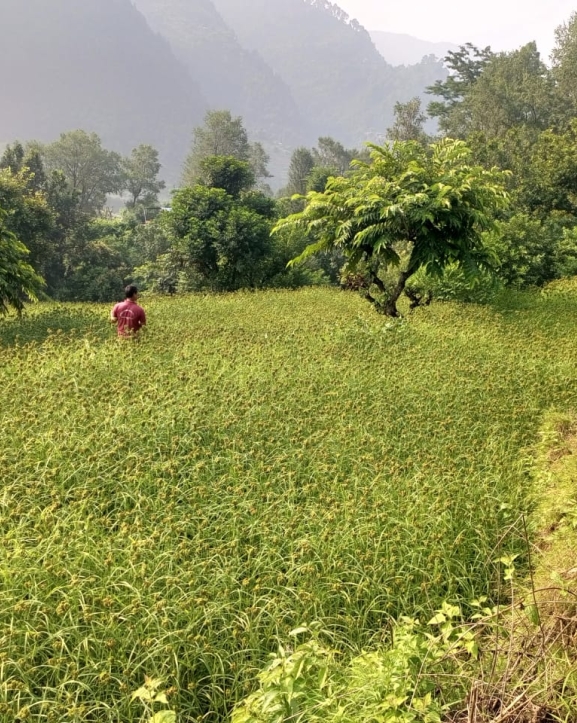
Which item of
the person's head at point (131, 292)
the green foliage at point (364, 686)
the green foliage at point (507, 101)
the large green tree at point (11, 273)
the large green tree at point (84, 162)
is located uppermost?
the large green tree at point (84, 162)

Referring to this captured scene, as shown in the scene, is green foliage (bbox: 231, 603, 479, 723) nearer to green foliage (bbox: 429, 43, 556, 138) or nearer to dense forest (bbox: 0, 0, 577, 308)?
dense forest (bbox: 0, 0, 577, 308)

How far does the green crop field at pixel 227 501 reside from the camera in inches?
115

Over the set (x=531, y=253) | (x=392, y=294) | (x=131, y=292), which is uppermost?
(x=531, y=253)

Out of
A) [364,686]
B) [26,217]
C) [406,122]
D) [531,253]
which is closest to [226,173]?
[26,217]

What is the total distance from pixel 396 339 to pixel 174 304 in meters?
7.38

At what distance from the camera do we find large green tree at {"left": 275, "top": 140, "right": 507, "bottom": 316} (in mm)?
9742

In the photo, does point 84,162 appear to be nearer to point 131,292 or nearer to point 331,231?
point 331,231

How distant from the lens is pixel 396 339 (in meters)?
9.03

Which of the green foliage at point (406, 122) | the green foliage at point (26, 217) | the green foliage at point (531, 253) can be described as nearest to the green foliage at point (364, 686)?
the green foliage at point (531, 253)

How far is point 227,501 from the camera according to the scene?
4.31 m

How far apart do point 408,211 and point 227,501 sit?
23.5 ft

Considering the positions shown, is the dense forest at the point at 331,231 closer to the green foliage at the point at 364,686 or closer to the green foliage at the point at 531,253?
the green foliage at the point at 531,253

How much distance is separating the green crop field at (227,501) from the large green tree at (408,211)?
301 cm

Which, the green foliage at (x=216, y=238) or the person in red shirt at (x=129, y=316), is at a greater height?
the green foliage at (x=216, y=238)
